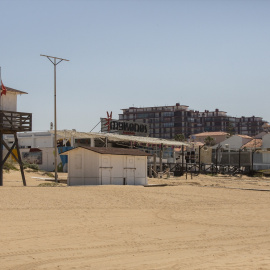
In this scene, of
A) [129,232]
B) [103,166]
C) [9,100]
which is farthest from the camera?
[9,100]

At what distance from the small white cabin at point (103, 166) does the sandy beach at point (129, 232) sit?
7108 mm

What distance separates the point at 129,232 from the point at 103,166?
57.0 ft

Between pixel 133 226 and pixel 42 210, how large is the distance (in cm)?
435

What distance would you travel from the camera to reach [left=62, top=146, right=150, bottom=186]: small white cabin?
3095 cm

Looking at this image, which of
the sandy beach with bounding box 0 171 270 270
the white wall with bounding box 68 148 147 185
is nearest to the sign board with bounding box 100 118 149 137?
the white wall with bounding box 68 148 147 185

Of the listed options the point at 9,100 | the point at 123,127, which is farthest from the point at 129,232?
the point at 123,127

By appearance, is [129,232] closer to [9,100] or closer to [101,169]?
[101,169]

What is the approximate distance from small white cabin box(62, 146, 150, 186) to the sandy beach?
7.11 meters

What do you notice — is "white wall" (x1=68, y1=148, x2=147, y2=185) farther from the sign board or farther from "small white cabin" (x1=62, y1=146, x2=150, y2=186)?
the sign board

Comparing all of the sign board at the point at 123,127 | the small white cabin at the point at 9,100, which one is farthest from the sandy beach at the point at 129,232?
the sign board at the point at 123,127

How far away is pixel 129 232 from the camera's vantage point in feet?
45.1

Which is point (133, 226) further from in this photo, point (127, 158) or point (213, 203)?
point (127, 158)

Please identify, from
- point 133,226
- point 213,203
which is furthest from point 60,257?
point 213,203

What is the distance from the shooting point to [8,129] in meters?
30.0
